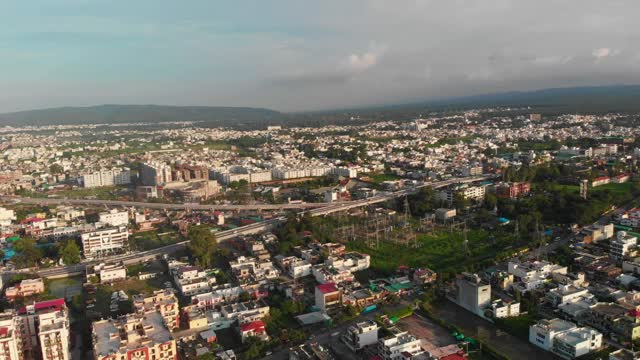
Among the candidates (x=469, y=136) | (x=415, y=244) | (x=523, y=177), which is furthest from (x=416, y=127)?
(x=415, y=244)

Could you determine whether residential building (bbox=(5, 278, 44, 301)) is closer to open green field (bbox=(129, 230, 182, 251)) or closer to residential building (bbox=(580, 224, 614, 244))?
open green field (bbox=(129, 230, 182, 251))

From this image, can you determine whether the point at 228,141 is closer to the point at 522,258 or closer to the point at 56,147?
the point at 56,147

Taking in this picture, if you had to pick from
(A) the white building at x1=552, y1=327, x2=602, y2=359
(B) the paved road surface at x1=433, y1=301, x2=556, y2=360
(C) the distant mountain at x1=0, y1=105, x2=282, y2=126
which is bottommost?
(B) the paved road surface at x1=433, y1=301, x2=556, y2=360

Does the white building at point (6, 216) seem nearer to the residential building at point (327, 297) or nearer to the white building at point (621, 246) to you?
the residential building at point (327, 297)

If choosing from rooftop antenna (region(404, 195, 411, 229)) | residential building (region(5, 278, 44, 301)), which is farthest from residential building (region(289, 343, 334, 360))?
rooftop antenna (region(404, 195, 411, 229))

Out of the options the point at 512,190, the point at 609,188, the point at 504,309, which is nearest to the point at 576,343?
the point at 504,309
